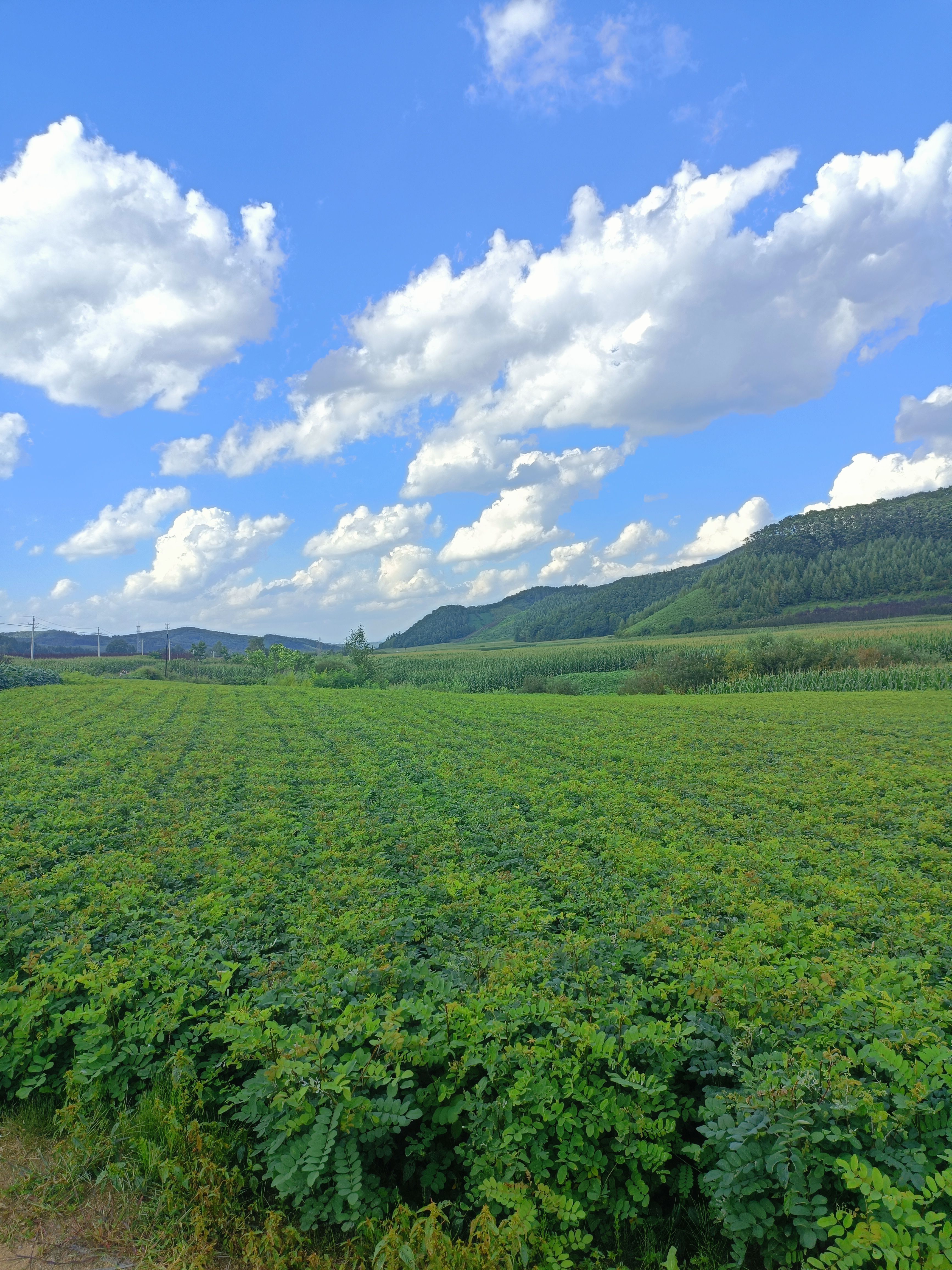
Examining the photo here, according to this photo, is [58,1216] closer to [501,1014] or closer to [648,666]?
[501,1014]

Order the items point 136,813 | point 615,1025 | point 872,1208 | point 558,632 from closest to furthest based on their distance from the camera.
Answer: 1. point 872,1208
2. point 615,1025
3. point 136,813
4. point 558,632

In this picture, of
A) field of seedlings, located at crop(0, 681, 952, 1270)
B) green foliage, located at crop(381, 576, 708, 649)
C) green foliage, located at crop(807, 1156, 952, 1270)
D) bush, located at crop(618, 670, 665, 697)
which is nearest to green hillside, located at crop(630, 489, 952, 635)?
green foliage, located at crop(381, 576, 708, 649)

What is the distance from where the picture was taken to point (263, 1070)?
3.68 meters

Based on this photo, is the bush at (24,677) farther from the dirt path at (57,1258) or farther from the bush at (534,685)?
the dirt path at (57,1258)

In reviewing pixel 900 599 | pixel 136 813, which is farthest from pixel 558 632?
pixel 136 813

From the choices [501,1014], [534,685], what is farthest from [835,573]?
[501,1014]

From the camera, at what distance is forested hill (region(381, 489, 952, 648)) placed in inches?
3716

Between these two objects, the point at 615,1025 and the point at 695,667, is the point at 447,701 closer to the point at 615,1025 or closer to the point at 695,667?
the point at 695,667

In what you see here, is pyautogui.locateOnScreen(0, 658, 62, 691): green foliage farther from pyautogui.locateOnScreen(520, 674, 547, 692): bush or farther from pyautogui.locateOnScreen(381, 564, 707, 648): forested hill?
pyautogui.locateOnScreen(381, 564, 707, 648): forested hill

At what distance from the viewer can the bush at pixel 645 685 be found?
43250 millimetres

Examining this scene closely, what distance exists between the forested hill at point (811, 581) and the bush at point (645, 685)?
55.6m

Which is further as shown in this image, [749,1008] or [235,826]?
[235,826]

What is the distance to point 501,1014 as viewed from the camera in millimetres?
4188

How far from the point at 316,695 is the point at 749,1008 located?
2953 cm
